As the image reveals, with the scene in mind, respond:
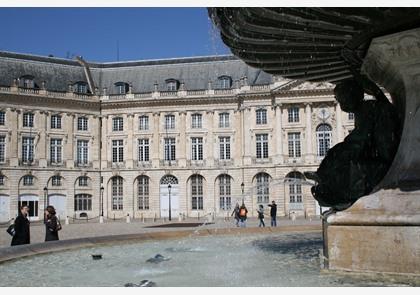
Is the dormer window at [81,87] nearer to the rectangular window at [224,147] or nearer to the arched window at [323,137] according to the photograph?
the rectangular window at [224,147]

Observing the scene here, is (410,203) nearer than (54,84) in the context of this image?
Yes

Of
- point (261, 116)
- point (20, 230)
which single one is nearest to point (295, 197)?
point (261, 116)

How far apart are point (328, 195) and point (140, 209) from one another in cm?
4740

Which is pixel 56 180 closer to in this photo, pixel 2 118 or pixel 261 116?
pixel 2 118

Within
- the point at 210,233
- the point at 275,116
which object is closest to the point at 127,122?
the point at 275,116

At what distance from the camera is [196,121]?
54344mm

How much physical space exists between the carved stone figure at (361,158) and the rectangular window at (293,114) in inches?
1784

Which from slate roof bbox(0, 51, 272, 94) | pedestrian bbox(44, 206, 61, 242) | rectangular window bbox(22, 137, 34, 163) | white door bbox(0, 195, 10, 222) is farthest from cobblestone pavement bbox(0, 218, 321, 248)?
slate roof bbox(0, 51, 272, 94)

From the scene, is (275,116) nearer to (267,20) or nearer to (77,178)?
(77,178)

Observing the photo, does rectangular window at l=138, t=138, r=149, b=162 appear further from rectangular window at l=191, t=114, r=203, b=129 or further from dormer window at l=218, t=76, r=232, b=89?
dormer window at l=218, t=76, r=232, b=89

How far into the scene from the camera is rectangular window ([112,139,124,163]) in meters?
55.2

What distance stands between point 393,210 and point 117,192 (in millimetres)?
49863

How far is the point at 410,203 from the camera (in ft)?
19.4

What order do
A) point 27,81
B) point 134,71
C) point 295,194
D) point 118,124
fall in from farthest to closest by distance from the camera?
point 134,71 → point 118,124 → point 27,81 → point 295,194
